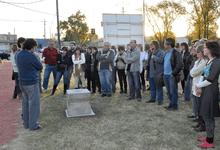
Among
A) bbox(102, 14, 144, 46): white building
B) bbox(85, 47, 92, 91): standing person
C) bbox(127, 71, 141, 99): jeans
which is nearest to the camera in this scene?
bbox(127, 71, 141, 99): jeans

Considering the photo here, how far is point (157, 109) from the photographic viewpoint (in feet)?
29.8

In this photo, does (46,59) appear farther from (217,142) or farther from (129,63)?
(217,142)

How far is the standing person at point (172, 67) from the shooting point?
847 centimetres

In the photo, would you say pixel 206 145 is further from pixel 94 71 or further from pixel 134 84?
pixel 94 71

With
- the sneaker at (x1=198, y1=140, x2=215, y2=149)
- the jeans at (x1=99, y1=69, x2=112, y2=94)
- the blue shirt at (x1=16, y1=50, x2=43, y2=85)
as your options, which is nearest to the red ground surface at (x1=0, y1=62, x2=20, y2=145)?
the blue shirt at (x1=16, y1=50, x2=43, y2=85)

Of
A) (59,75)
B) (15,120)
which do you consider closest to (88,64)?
(59,75)

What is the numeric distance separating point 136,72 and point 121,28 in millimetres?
7650

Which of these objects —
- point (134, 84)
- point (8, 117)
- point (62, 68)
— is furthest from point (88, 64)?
point (8, 117)

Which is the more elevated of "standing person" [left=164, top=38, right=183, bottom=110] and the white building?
the white building

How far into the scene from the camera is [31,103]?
717 cm

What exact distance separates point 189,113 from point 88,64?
181 inches

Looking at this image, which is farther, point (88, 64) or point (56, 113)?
point (88, 64)

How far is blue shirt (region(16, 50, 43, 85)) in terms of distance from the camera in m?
6.95

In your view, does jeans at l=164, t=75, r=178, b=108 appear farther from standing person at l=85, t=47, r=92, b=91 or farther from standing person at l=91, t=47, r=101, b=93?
standing person at l=85, t=47, r=92, b=91
